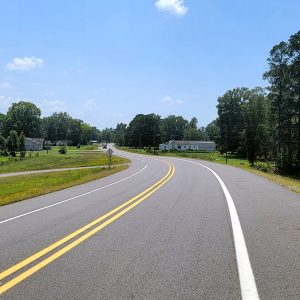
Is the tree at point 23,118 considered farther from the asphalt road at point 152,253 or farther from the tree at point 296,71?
the asphalt road at point 152,253

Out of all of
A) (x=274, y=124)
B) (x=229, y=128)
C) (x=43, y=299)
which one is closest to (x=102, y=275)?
(x=43, y=299)

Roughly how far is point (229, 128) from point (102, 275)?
105 m

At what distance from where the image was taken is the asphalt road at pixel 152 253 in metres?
5.26

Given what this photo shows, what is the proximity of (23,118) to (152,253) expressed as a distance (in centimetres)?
16167

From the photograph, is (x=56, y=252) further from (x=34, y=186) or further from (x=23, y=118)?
(x=23, y=118)

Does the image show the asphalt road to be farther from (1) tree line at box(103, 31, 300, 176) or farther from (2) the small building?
(2) the small building

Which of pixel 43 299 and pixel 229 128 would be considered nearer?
pixel 43 299

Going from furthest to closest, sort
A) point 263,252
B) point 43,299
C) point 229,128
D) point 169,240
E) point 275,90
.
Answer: point 229,128 < point 275,90 < point 169,240 < point 263,252 < point 43,299

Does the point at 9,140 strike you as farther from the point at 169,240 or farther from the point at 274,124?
the point at 169,240

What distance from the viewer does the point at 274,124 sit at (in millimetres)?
62219

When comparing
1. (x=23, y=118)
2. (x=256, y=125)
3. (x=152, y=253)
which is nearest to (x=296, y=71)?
(x=256, y=125)

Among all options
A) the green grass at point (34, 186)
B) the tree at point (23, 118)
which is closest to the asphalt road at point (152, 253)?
the green grass at point (34, 186)

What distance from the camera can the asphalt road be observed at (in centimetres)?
526

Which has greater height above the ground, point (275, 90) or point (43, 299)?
point (275, 90)
